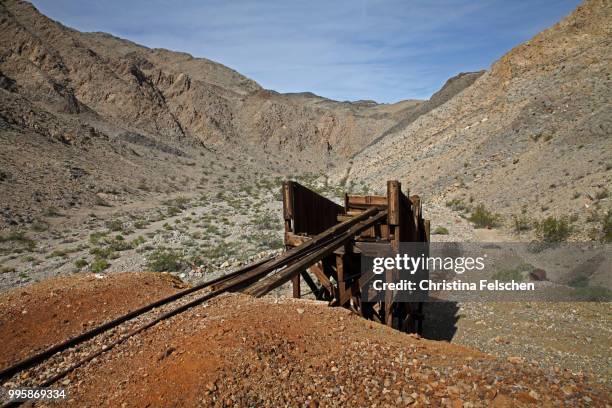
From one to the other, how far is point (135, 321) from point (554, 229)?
16.5m

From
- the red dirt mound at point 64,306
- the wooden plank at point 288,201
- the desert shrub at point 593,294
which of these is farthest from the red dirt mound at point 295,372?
the desert shrub at point 593,294

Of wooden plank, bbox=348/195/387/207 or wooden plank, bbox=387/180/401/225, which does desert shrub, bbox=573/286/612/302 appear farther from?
wooden plank, bbox=387/180/401/225

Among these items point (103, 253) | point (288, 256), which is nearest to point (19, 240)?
point (103, 253)

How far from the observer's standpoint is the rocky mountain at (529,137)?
65.7 feet

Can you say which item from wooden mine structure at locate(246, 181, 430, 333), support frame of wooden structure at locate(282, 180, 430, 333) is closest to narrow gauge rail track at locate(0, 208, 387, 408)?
wooden mine structure at locate(246, 181, 430, 333)

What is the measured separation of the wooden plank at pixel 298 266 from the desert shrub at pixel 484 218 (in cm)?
1552

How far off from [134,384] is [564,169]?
23.6m

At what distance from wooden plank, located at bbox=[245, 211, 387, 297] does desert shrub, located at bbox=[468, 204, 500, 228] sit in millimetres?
15523

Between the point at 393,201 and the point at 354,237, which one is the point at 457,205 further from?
the point at 354,237

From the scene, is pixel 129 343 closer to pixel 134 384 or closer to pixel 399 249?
pixel 134 384

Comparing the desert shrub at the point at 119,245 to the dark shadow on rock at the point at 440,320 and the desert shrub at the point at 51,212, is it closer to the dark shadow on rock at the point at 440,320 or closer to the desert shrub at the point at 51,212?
the desert shrub at the point at 51,212

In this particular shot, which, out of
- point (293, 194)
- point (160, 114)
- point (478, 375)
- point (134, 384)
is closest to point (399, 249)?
point (293, 194)

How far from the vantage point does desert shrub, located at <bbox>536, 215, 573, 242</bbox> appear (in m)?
15.4

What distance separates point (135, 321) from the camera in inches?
169
